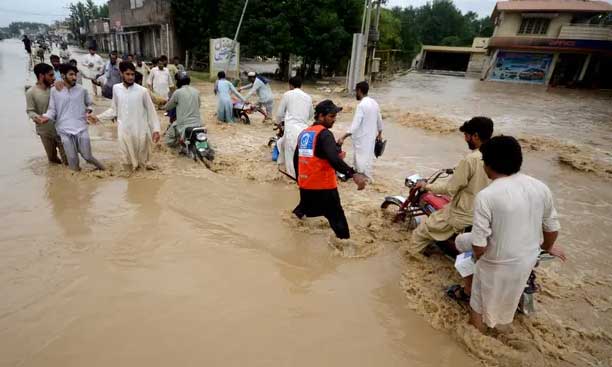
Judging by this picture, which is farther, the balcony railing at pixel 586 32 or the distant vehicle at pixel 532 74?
the distant vehicle at pixel 532 74

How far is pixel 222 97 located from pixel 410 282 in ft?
24.4

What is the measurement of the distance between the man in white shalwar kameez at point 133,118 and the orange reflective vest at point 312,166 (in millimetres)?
3034

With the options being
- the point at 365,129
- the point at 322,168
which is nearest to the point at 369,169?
the point at 365,129

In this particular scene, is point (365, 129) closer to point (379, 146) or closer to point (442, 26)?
point (379, 146)

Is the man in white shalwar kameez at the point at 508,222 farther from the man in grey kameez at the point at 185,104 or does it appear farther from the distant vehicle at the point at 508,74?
the distant vehicle at the point at 508,74

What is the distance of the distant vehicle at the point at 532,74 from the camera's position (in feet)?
93.2

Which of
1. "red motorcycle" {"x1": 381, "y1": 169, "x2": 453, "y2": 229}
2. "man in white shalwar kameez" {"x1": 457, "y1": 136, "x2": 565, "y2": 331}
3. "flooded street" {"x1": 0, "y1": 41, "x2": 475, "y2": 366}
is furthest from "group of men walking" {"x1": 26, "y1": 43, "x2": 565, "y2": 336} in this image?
"flooded street" {"x1": 0, "y1": 41, "x2": 475, "y2": 366}

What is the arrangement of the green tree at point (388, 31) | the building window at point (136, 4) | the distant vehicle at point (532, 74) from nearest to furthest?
the building window at point (136, 4) → the green tree at point (388, 31) → the distant vehicle at point (532, 74)

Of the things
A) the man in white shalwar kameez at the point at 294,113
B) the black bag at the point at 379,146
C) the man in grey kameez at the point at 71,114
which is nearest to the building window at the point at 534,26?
the black bag at the point at 379,146

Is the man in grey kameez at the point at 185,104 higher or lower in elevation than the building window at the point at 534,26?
lower

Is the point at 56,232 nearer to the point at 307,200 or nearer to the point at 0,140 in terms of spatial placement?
the point at 307,200

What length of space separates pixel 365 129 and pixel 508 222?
349cm

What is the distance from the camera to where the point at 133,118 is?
545cm

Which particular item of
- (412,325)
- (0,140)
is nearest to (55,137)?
(0,140)
